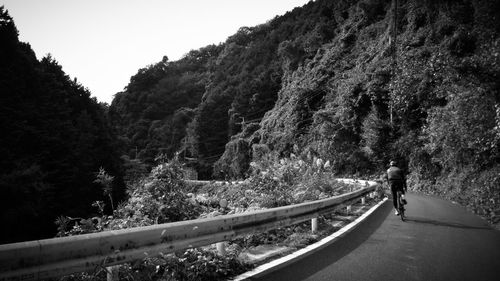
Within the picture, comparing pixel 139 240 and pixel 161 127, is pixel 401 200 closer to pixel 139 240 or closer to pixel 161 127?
pixel 139 240

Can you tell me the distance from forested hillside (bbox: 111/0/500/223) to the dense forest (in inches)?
4.8

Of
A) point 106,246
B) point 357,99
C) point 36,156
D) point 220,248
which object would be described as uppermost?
point 357,99

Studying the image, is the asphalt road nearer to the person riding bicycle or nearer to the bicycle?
the bicycle

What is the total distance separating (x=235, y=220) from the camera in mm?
4691

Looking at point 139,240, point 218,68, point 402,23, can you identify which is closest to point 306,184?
point 139,240

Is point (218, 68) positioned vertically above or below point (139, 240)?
above

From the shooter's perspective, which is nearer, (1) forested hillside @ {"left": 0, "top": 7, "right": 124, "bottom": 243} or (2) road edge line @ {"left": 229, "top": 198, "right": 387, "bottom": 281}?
(2) road edge line @ {"left": 229, "top": 198, "right": 387, "bottom": 281}

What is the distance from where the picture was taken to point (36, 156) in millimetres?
29656

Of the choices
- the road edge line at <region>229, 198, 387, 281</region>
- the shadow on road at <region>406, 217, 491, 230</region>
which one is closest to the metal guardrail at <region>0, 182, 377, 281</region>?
the road edge line at <region>229, 198, 387, 281</region>

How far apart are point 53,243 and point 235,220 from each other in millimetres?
2487

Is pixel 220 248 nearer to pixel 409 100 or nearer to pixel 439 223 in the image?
pixel 439 223

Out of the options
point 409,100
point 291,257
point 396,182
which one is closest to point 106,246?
point 291,257

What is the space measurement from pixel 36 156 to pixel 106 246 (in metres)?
32.5

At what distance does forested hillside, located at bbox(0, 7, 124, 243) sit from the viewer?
23953mm
